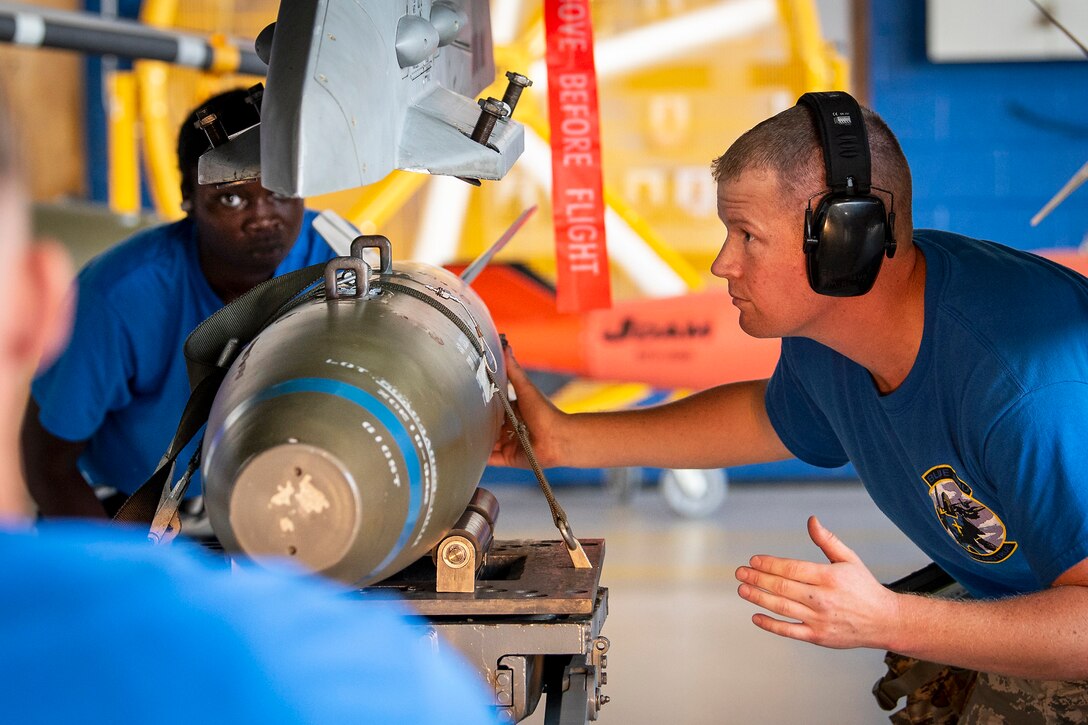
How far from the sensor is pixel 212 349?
1535 millimetres

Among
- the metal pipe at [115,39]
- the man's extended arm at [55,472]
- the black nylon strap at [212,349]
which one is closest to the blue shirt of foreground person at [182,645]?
the black nylon strap at [212,349]

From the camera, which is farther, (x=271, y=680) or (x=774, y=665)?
(x=774, y=665)

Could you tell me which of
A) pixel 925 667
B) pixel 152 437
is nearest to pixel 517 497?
pixel 152 437

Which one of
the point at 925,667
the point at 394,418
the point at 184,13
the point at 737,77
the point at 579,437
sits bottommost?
the point at 925,667

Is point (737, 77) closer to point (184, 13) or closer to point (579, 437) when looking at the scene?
point (184, 13)

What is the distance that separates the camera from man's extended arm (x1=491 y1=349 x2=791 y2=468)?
1907 millimetres

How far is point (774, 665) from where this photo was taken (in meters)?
3.07

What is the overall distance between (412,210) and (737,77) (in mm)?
1511

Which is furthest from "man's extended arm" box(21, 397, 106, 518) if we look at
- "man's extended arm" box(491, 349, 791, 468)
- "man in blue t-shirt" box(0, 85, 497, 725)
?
"man in blue t-shirt" box(0, 85, 497, 725)

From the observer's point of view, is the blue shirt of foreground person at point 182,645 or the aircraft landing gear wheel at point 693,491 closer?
the blue shirt of foreground person at point 182,645

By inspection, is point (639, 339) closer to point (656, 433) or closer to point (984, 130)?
point (984, 130)

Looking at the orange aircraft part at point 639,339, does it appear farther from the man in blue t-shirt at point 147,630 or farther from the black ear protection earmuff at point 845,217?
the man in blue t-shirt at point 147,630

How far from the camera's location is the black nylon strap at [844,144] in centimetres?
152

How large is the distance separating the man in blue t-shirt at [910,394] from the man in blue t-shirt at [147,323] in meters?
0.62
